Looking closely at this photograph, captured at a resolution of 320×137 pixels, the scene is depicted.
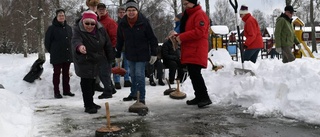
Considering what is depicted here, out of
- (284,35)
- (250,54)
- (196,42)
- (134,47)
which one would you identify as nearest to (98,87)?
(134,47)

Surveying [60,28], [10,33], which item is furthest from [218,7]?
[60,28]

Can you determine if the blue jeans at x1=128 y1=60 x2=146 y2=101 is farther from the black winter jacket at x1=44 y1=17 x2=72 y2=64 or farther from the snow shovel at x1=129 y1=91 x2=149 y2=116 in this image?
the black winter jacket at x1=44 y1=17 x2=72 y2=64

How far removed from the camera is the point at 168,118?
4625 millimetres

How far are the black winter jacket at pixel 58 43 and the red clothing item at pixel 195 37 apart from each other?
9.46ft

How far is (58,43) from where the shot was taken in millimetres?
7125

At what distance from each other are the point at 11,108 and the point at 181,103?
2.67 metres

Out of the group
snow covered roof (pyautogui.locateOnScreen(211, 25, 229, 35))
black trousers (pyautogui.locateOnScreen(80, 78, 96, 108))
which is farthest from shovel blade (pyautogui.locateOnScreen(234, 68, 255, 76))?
snow covered roof (pyautogui.locateOnScreen(211, 25, 229, 35))

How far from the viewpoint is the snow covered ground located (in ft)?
14.1

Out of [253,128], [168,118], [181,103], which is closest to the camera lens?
[253,128]

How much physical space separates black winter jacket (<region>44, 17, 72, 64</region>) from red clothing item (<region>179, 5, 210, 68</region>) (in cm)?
288

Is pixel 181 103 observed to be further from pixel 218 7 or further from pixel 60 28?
pixel 218 7

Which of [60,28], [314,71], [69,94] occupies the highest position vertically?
[60,28]

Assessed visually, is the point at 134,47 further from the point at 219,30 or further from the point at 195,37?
the point at 219,30

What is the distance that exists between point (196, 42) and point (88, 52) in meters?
1.69
